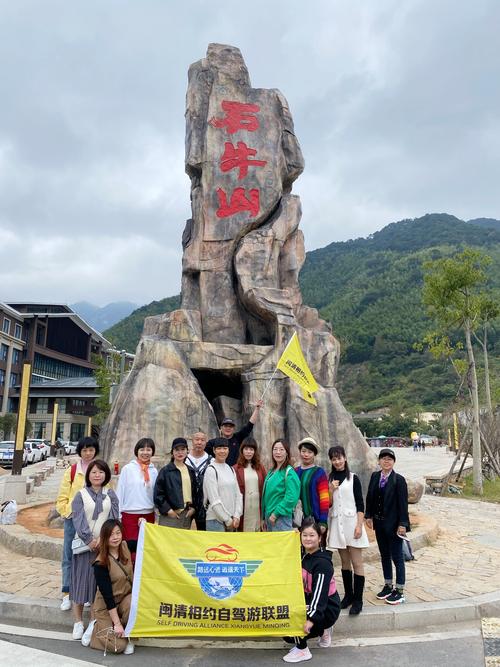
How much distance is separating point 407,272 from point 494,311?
68674mm

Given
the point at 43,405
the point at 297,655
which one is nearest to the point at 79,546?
the point at 297,655

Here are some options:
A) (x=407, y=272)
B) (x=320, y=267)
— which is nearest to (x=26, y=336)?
(x=407, y=272)

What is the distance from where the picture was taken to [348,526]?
4.32 m

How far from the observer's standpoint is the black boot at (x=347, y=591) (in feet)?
14.2

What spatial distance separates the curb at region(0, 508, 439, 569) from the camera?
5.97 metres

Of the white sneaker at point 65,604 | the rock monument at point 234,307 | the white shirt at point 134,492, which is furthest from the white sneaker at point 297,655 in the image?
the rock monument at point 234,307

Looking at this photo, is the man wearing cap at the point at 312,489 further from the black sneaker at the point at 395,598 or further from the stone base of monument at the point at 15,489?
the stone base of monument at the point at 15,489

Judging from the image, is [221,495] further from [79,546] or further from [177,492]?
[79,546]

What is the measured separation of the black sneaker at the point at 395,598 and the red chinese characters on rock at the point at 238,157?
7277mm

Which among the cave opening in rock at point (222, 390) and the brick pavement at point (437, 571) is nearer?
the brick pavement at point (437, 571)

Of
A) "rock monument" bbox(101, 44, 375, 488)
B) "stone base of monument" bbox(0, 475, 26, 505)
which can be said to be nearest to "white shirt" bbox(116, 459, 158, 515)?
"rock monument" bbox(101, 44, 375, 488)

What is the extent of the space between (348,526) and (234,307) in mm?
6190

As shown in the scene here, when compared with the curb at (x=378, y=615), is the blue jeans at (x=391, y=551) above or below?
above

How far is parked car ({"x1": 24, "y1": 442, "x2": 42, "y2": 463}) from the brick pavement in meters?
19.9
